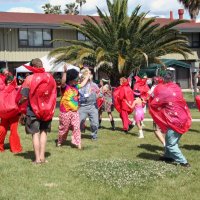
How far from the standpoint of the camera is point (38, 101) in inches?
307

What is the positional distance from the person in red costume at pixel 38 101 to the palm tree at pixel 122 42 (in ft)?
49.2

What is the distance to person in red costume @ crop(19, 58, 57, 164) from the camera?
25.5ft

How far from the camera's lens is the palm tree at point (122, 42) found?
77.5 ft

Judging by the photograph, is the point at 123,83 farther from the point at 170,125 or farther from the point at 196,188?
the point at 196,188

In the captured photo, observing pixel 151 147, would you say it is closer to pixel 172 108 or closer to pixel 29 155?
pixel 172 108

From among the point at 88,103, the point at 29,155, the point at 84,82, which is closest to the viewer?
the point at 29,155

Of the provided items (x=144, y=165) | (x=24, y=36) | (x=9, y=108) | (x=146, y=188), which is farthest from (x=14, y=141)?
(x=24, y=36)

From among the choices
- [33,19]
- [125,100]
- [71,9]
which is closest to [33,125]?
[125,100]

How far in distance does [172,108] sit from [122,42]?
16198 millimetres

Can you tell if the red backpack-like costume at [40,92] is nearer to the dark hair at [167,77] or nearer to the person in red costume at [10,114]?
the person in red costume at [10,114]

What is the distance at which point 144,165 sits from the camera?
754cm

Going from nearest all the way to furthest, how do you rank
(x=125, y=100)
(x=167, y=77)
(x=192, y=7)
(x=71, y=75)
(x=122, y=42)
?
(x=167, y=77) → (x=71, y=75) → (x=125, y=100) → (x=122, y=42) → (x=192, y=7)

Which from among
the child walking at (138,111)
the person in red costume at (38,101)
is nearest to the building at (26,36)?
the child walking at (138,111)

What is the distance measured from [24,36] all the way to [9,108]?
987 inches
